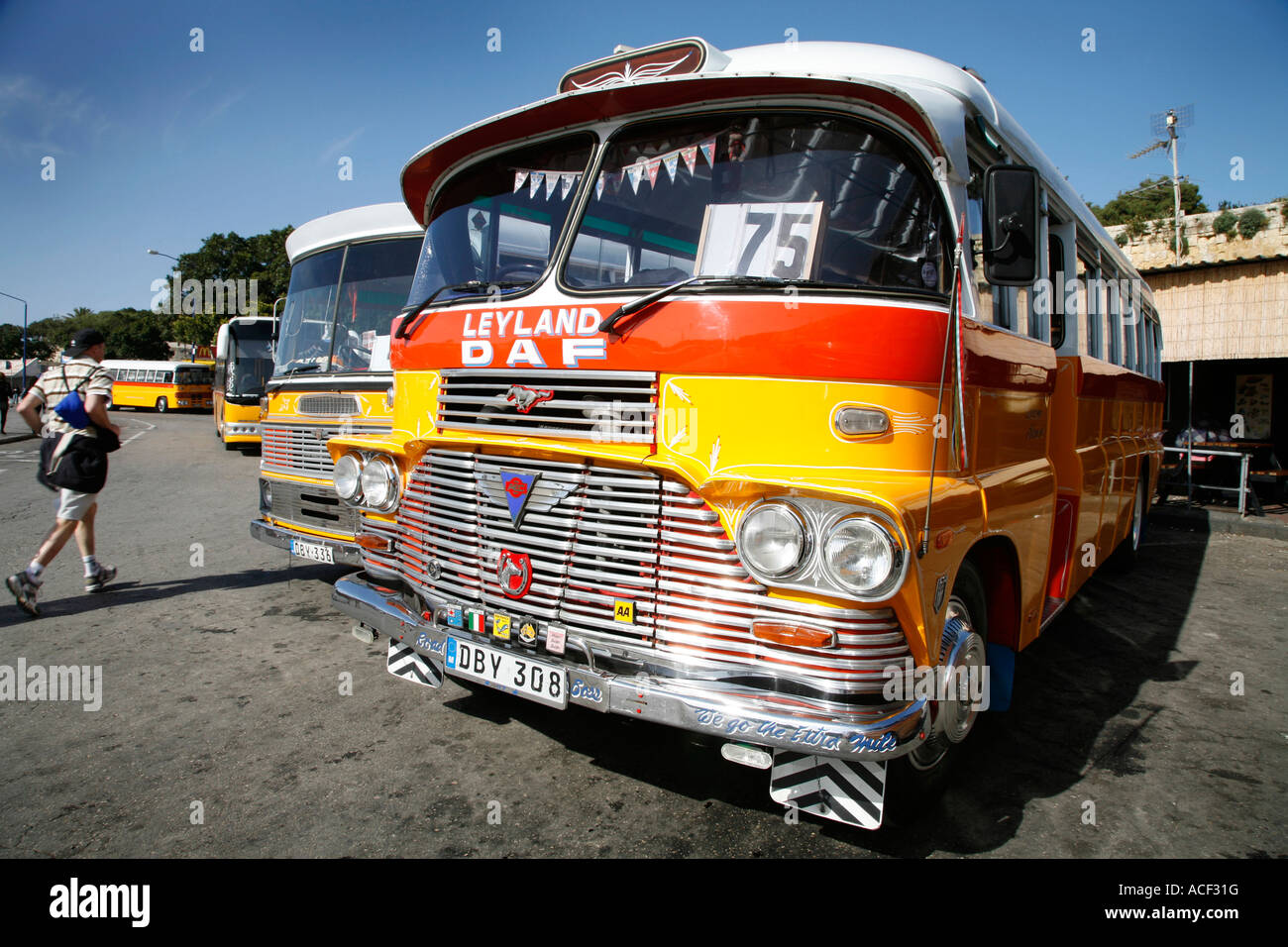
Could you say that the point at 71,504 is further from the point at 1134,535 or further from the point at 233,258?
the point at 233,258

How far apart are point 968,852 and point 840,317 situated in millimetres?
1985

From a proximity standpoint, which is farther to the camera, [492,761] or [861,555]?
[492,761]

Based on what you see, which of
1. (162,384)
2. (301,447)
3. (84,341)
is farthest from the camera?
(162,384)

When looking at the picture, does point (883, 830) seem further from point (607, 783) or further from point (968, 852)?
point (607, 783)

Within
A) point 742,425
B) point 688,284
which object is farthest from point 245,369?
point 742,425

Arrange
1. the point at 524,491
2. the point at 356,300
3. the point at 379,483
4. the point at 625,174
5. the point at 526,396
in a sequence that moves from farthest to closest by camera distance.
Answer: the point at 356,300 → the point at 379,483 → the point at 625,174 → the point at 526,396 → the point at 524,491

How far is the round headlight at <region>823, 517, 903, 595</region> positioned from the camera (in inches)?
92.6

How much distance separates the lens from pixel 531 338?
129 inches

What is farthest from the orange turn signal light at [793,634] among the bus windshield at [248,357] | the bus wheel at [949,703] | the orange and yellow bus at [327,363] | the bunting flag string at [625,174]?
the bus windshield at [248,357]

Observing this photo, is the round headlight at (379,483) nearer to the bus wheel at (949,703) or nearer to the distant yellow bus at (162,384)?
the bus wheel at (949,703)

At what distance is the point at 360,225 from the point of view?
21.6ft

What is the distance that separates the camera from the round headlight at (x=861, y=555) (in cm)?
235

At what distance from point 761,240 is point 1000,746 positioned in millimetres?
2661
